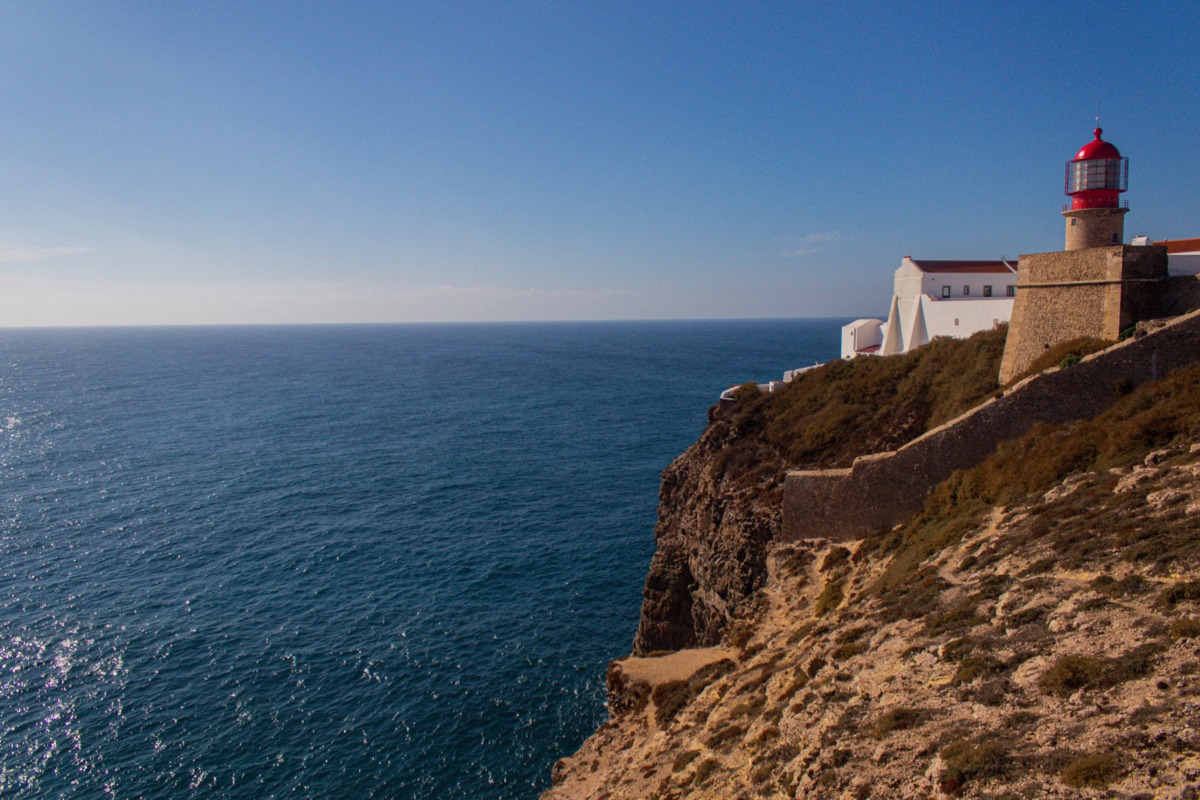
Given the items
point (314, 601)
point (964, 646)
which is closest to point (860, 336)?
point (964, 646)

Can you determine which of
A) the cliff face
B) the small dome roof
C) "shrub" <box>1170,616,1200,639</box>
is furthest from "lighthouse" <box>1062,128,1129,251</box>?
"shrub" <box>1170,616,1200,639</box>

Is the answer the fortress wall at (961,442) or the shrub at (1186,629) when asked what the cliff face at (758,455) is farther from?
the shrub at (1186,629)

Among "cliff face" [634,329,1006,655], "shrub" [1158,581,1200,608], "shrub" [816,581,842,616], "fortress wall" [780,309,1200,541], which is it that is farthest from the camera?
"cliff face" [634,329,1006,655]

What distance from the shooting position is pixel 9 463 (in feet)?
229

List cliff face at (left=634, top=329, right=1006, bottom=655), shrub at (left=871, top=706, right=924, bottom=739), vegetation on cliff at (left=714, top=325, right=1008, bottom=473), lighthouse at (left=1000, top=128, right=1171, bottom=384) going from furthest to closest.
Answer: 1. vegetation on cliff at (left=714, top=325, right=1008, bottom=473)
2. cliff face at (left=634, top=329, right=1006, bottom=655)
3. lighthouse at (left=1000, top=128, right=1171, bottom=384)
4. shrub at (left=871, top=706, right=924, bottom=739)

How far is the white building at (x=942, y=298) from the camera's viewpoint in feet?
132

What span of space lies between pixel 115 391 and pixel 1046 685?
146042 mm

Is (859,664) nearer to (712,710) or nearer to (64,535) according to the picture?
(712,710)

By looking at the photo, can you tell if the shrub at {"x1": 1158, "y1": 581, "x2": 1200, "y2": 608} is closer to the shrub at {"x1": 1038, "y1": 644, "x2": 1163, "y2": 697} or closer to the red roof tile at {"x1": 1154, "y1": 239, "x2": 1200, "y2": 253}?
the shrub at {"x1": 1038, "y1": 644, "x2": 1163, "y2": 697}

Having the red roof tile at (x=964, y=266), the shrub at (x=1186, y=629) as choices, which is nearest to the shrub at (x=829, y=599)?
the shrub at (x=1186, y=629)

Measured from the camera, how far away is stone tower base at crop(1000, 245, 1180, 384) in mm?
25453

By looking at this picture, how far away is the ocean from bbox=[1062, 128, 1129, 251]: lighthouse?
3043 centimetres

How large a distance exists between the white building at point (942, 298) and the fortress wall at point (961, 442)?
51.2 ft

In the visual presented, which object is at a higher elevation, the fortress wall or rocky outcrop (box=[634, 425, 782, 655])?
the fortress wall
